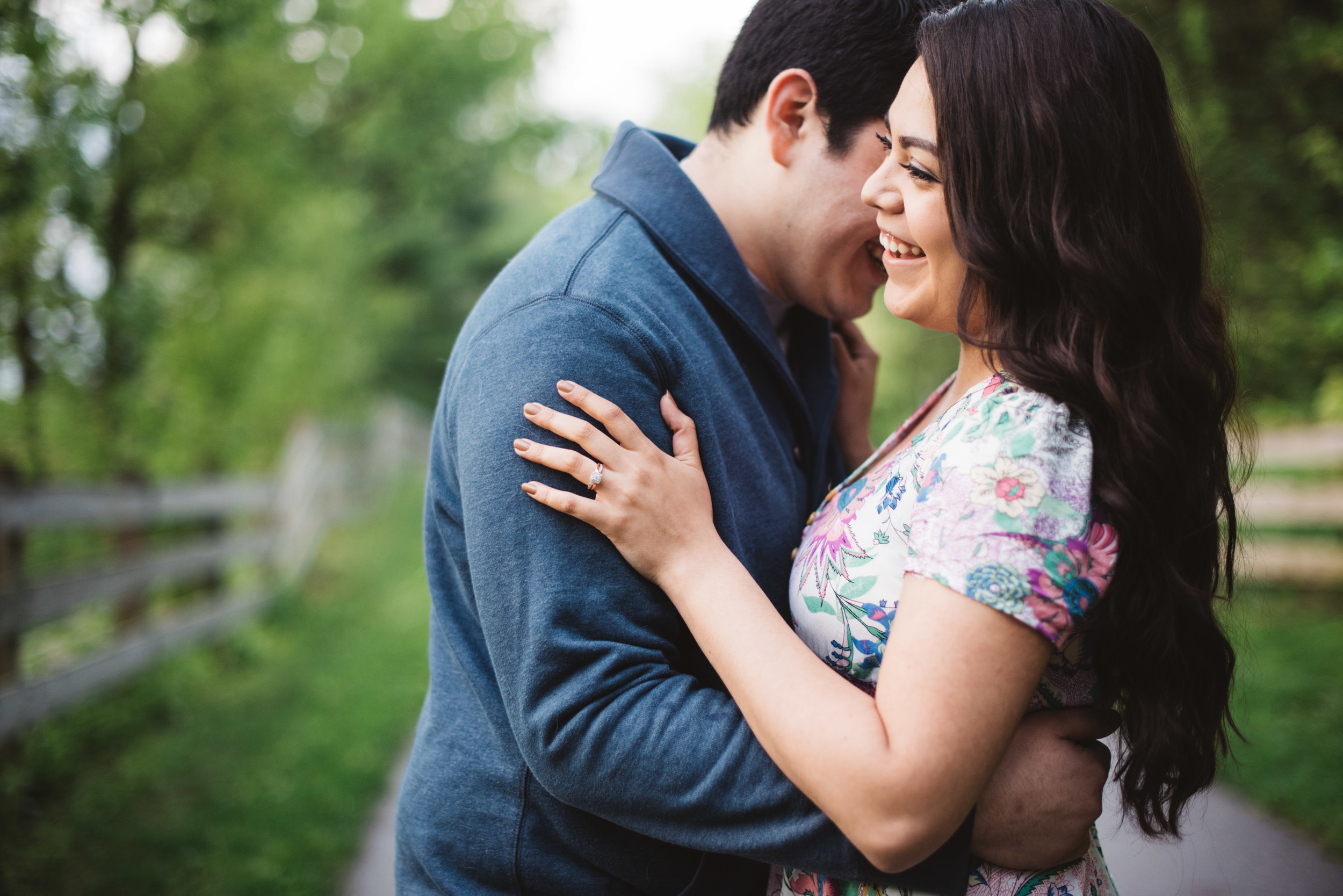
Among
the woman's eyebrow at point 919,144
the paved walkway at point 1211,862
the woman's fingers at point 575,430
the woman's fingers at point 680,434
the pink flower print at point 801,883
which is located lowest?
the paved walkway at point 1211,862

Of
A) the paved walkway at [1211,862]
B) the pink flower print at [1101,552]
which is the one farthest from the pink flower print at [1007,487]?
the paved walkway at [1211,862]

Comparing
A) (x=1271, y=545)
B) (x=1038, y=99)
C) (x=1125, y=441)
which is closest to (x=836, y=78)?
(x=1038, y=99)

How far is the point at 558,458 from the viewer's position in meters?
1.35

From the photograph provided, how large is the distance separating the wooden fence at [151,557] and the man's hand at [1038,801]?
4.04 metres

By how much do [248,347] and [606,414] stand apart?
509cm

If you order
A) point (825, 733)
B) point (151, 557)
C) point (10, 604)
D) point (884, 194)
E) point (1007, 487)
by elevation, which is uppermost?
point (884, 194)

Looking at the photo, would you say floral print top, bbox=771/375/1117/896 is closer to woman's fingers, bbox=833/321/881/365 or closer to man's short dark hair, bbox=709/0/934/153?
man's short dark hair, bbox=709/0/934/153

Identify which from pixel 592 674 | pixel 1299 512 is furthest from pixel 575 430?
pixel 1299 512

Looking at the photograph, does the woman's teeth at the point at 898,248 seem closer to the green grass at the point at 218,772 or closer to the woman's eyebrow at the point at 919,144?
the woman's eyebrow at the point at 919,144

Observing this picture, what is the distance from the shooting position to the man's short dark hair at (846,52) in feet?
6.18

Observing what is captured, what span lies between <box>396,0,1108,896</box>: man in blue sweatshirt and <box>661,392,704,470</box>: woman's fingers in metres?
0.02

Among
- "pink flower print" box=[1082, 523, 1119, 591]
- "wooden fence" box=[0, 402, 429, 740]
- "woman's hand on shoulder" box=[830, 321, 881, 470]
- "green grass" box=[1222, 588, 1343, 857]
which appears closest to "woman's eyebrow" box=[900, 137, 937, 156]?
"pink flower print" box=[1082, 523, 1119, 591]

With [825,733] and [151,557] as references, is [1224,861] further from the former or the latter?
[151,557]

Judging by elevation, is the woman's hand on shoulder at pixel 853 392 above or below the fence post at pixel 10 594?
above
